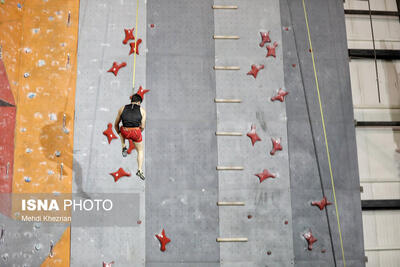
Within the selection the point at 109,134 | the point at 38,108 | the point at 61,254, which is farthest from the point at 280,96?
the point at 61,254

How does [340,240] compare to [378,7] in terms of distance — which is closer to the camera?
[340,240]

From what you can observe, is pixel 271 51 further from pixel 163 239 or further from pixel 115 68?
pixel 163 239

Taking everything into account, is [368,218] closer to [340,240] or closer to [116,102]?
[340,240]

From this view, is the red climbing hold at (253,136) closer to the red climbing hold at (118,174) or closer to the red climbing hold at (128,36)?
the red climbing hold at (118,174)

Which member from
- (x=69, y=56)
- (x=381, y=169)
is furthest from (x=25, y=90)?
(x=381, y=169)

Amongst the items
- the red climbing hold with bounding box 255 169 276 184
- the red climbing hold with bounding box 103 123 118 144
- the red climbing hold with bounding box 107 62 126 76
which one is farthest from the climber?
the red climbing hold with bounding box 255 169 276 184

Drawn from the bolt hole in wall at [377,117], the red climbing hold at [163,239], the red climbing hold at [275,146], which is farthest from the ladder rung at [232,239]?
the bolt hole in wall at [377,117]
